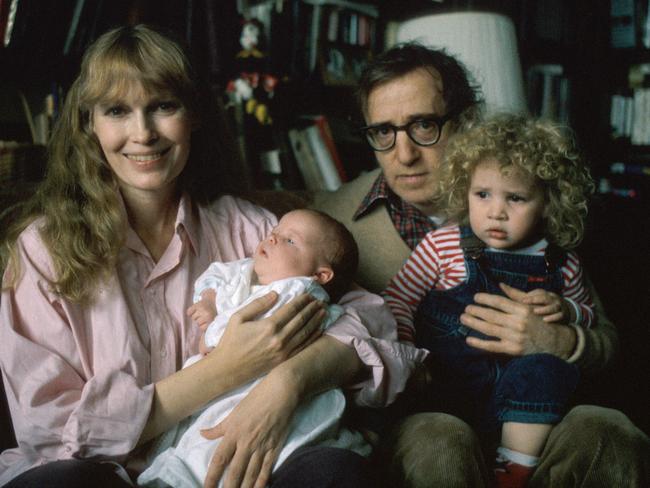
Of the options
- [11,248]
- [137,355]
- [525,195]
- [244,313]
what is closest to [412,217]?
[525,195]

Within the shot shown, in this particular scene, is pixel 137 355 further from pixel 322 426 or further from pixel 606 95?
pixel 606 95

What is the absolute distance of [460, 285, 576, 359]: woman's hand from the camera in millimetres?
1611

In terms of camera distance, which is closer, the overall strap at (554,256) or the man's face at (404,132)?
the overall strap at (554,256)

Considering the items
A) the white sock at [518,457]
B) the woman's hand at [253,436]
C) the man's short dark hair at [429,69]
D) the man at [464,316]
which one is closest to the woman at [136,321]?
the woman's hand at [253,436]

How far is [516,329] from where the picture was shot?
63.7 inches

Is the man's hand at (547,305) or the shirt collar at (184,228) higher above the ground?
the shirt collar at (184,228)

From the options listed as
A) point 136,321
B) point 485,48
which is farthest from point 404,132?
point 136,321

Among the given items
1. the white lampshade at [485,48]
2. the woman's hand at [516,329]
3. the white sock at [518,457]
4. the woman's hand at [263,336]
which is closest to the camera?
the woman's hand at [263,336]

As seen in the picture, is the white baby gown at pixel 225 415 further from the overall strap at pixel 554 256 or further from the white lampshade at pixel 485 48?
the white lampshade at pixel 485 48

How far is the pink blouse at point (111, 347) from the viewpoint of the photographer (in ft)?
4.33

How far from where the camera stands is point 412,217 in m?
2.05

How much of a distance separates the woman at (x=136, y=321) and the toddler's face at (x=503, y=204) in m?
0.37

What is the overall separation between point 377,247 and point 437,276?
275 mm

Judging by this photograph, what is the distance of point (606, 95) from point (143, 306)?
329 cm
